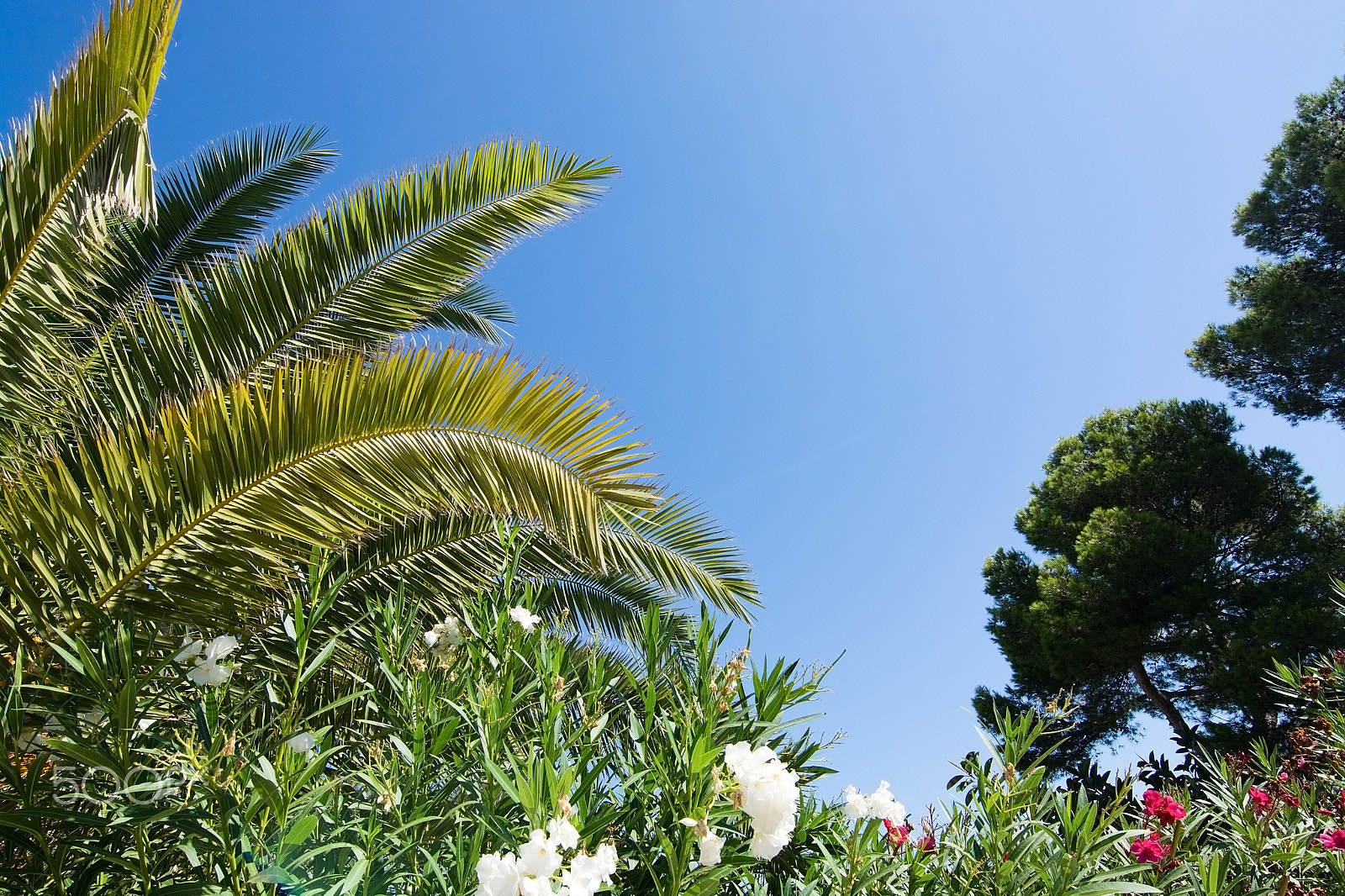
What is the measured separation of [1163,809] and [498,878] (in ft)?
7.56

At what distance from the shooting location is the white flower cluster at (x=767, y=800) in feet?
4.72

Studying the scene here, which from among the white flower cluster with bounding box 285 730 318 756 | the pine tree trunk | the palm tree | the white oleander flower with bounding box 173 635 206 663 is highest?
the pine tree trunk

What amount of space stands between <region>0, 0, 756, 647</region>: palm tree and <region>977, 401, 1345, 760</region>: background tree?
377 inches

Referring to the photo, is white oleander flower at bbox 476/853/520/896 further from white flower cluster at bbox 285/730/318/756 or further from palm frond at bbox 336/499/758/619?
palm frond at bbox 336/499/758/619

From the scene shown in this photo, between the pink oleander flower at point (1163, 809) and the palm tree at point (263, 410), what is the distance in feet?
7.11

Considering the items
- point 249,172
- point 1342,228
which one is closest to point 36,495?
point 249,172

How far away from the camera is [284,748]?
1.45m

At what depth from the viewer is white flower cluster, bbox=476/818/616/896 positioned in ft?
3.82

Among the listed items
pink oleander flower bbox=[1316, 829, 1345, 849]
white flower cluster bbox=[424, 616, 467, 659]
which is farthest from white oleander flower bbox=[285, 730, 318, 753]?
pink oleander flower bbox=[1316, 829, 1345, 849]

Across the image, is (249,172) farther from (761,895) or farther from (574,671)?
(761,895)

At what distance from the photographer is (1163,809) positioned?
2438mm

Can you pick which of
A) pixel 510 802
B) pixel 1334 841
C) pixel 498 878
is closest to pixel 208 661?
pixel 510 802

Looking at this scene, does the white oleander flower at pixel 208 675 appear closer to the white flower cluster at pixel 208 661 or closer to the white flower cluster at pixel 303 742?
the white flower cluster at pixel 208 661

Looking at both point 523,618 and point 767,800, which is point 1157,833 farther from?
point 523,618
